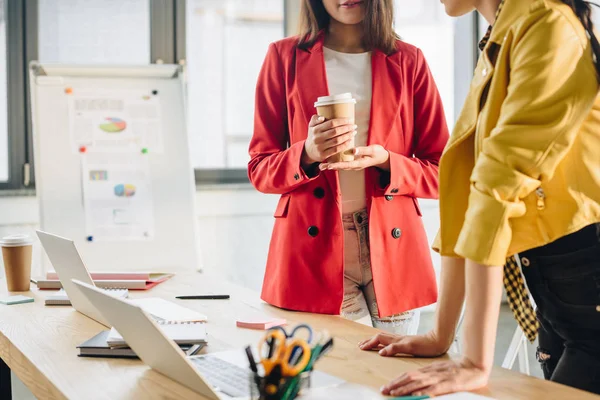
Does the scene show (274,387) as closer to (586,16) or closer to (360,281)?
(586,16)

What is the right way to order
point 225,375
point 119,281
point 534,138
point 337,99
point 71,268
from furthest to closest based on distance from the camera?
point 119,281 < point 71,268 < point 337,99 < point 225,375 < point 534,138

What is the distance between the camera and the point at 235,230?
3.81 meters

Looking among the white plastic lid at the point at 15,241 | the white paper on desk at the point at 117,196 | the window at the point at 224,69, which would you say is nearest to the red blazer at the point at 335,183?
the white plastic lid at the point at 15,241

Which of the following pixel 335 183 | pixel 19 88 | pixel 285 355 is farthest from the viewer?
pixel 19 88

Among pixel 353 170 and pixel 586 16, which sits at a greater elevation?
pixel 586 16

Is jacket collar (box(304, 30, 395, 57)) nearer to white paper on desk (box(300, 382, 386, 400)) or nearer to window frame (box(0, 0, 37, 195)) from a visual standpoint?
white paper on desk (box(300, 382, 386, 400))

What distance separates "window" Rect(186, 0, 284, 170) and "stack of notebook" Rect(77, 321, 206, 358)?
2554 millimetres

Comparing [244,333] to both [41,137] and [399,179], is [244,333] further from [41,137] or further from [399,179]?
[41,137]

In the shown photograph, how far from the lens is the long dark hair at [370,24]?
1.77 metres

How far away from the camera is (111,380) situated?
1078mm

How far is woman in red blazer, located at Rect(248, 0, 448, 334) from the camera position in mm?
1641

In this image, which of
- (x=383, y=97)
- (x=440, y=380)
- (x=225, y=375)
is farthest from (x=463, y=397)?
(x=383, y=97)

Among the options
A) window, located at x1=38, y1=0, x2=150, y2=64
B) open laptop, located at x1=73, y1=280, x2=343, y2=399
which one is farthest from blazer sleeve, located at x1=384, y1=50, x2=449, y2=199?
window, located at x1=38, y1=0, x2=150, y2=64

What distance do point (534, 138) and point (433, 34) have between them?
3605 millimetres
